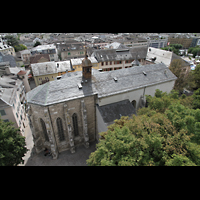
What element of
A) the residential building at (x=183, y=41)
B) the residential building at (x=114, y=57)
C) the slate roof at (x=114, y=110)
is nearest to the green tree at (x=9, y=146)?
the slate roof at (x=114, y=110)

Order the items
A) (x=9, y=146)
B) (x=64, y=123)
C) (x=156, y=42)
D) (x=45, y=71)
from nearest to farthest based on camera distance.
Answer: (x=9, y=146)
(x=64, y=123)
(x=45, y=71)
(x=156, y=42)

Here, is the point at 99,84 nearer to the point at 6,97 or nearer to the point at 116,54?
the point at 6,97

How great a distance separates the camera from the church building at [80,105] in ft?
90.7

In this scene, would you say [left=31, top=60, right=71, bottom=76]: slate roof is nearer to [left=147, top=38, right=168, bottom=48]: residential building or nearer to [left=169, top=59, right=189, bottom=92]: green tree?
[left=169, top=59, right=189, bottom=92]: green tree

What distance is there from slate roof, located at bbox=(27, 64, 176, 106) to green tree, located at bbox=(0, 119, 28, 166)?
6.66 m

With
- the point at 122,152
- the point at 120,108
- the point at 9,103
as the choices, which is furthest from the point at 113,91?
the point at 9,103

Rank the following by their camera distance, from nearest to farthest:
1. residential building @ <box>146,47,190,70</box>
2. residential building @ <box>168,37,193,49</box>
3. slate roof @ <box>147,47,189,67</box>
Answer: residential building @ <box>146,47,190,70</box> < slate roof @ <box>147,47,189,67</box> < residential building @ <box>168,37,193,49</box>

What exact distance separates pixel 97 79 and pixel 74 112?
909 cm

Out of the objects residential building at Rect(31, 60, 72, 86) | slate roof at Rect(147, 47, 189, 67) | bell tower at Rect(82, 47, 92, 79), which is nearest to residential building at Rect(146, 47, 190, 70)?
slate roof at Rect(147, 47, 189, 67)

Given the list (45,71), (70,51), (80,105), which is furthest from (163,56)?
(70,51)

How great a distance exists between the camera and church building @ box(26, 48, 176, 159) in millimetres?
27656

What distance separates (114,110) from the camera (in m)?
31.1

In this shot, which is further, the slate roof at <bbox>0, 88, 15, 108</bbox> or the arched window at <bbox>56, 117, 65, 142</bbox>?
the slate roof at <bbox>0, 88, 15, 108</bbox>

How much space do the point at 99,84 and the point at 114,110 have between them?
21.8ft
